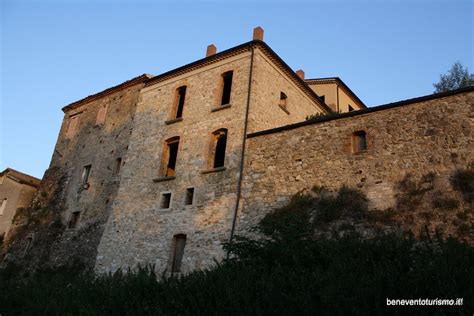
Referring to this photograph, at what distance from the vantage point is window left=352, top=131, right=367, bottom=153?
37.1 ft

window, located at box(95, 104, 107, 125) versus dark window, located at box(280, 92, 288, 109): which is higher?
window, located at box(95, 104, 107, 125)

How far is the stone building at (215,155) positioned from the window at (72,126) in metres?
1.23

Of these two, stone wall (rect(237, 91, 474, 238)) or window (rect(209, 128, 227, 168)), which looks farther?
window (rect(209, 128, 227, 168))

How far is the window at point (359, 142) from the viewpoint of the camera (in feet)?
37.1

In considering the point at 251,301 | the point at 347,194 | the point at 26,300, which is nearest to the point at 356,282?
the point at 251,301

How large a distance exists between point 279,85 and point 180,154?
4.98 m

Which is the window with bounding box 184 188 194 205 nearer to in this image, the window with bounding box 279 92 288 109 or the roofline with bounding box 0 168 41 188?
the window with bounding box 279 92 288 109

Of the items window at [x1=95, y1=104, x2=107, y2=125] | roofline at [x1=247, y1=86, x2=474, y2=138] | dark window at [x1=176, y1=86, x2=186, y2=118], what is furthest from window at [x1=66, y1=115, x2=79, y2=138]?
roofline at [x1=247, y1=86, x2=474, y2=138]

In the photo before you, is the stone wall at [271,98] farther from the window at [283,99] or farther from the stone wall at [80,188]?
the stone wall at [80,188]

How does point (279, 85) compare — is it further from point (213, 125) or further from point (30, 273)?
point (30, 273)

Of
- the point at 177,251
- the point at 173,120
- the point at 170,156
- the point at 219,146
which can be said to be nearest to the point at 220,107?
the point at 219,146

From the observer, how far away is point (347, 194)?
10781mm

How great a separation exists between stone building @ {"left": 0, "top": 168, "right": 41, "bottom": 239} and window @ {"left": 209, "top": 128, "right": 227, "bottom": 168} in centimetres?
1434

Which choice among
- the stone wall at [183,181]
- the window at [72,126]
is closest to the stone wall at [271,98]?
the stone wall at [183,181]
